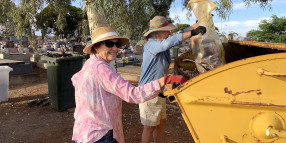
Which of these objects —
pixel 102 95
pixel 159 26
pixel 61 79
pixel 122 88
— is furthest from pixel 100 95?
pixel 61 79

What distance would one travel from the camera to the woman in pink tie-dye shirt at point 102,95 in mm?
1861

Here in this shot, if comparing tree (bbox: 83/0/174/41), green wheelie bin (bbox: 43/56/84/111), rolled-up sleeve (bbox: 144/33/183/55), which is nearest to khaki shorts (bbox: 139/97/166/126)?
rolled-up sleeve (bbox: 144/33/183/55)

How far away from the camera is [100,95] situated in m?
1.91

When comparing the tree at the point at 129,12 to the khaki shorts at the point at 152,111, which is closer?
the khaki shorts at the point at 152,111

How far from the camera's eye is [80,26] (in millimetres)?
6836

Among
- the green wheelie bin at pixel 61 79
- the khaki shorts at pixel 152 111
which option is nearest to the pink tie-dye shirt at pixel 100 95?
the khaki shorts at pixel 152 111

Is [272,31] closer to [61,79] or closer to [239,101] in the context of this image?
[61,79]

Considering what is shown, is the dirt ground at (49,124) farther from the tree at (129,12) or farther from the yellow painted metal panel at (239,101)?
the yellow painted metal panel at (239,101)

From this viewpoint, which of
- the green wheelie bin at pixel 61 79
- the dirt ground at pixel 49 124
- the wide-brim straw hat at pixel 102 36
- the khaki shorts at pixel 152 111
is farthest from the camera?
the green wheelie bin at pixel 61 79

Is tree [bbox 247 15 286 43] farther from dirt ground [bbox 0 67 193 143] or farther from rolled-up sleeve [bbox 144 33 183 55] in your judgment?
rolled-up sleeve [bbox 144 33 183 55]

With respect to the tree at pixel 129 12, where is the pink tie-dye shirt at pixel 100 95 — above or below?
below

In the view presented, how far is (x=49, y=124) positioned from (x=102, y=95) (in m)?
3.83

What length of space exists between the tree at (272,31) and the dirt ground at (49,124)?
61.9ft

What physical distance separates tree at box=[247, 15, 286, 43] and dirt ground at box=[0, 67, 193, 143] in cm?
1888
